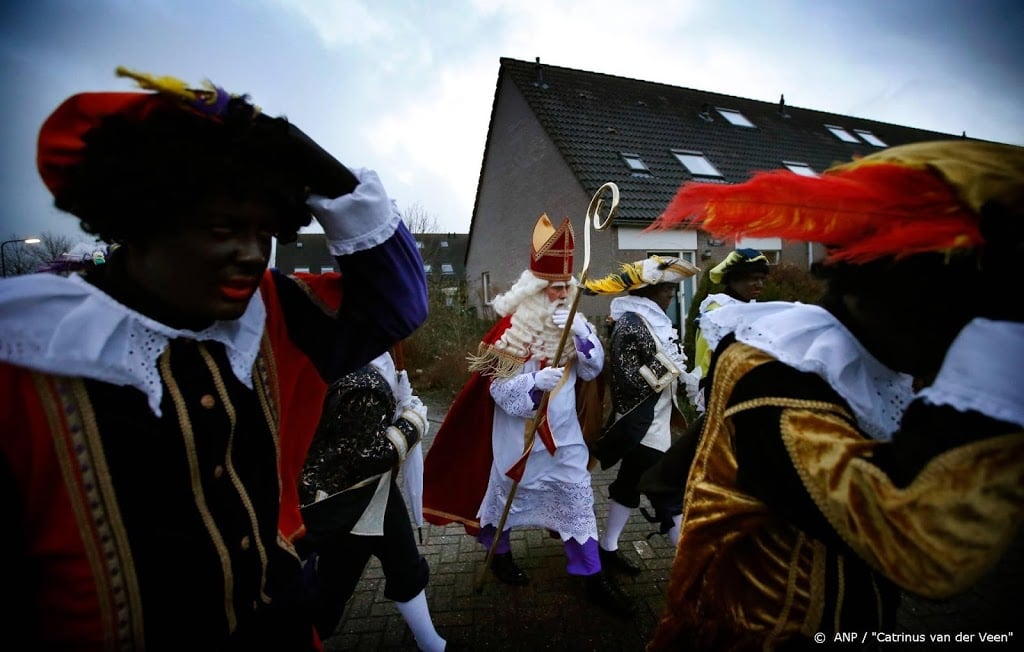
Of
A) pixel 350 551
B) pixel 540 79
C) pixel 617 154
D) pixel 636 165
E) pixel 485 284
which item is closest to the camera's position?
pixel 350 551

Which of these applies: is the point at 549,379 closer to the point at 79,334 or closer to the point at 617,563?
the point at 617,563

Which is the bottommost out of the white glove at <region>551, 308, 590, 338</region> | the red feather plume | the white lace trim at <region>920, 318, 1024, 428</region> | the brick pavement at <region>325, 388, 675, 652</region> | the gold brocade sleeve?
the brick pavement at <region>325, 388, 675, 652</region>

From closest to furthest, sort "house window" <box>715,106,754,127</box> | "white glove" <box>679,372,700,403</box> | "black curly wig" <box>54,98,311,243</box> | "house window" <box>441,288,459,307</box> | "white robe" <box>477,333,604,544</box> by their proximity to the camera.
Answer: "black curly wig" <box>54,98,311,243</box>
"white robe" <box>477,333,604,544</box>
"white glove" <box>679,372,700,403</box>
"house window" <box>441,288,459,307</box>
"house window" <box>715,106,754,127</box>

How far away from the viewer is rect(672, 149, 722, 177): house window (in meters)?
12.4

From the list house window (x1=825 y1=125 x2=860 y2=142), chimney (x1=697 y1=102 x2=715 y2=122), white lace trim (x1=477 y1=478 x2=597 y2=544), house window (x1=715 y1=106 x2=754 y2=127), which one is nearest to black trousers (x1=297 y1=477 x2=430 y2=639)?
white lace trim (x1=477 y1=478 x2=597 y2=544)

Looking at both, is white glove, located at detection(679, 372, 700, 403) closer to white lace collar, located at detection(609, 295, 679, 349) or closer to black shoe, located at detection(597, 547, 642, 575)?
white lace collar, located at detection(609, 295, 679, 349)

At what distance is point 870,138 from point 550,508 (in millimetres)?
23094

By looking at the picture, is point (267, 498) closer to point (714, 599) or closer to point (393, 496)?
point (393, 496)

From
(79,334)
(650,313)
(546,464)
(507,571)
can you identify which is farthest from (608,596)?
(79,334)

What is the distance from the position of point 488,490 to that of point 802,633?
222 cm

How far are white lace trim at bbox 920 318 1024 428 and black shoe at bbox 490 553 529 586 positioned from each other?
2778mm

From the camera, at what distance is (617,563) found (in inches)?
128

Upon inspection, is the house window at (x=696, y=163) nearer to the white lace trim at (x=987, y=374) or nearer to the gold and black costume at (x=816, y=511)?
the gold and black costume at (x=816, y=511)

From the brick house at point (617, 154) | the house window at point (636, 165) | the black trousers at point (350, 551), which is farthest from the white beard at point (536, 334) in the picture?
the house window at point (636, 165)
